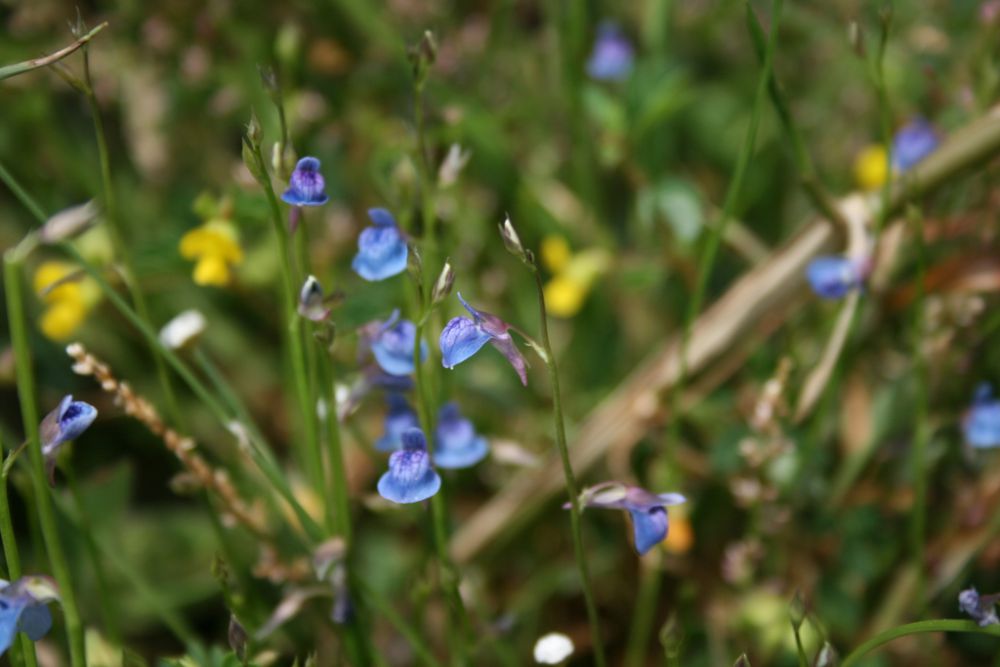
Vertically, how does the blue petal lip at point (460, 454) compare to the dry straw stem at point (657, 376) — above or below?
above

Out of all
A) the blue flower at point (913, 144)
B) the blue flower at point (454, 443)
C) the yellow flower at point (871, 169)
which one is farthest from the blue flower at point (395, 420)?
the yellow flower at point (871, 169)

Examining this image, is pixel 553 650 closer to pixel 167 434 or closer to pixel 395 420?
pixel 395 420

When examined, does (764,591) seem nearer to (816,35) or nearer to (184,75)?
(816,35)

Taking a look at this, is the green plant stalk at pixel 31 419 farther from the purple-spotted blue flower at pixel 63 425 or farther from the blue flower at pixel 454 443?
the blue flower at pixel 454 443

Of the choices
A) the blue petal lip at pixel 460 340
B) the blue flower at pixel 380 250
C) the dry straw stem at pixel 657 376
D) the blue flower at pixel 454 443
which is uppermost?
the blue petal lip at pixel 460 340

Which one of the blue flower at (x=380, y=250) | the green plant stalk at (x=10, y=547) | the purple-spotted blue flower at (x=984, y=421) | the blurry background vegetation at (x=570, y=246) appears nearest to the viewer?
the green plant stalk at (x=10, y=547)

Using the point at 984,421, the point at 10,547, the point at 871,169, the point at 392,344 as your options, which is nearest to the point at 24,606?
the point at 10,547
